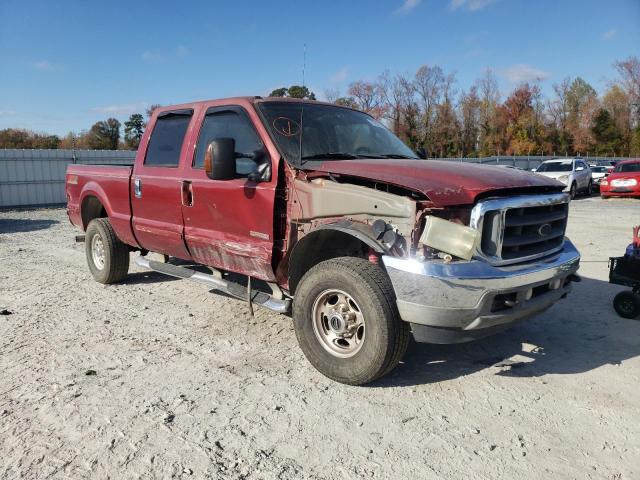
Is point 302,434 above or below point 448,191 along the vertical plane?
below

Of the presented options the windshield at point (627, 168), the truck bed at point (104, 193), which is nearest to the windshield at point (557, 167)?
the windshield at point (627, 168)

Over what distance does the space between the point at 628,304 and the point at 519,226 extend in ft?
7.92

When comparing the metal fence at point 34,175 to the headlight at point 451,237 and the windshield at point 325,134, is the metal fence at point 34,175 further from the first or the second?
the headlight at point 451,237

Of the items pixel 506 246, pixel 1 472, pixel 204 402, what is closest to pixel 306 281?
pixel 204 402

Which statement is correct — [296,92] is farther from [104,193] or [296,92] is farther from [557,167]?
[557,167]

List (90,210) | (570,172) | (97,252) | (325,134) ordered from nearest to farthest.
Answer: (325,134) → (97,252) → (90,210) → (570,172)

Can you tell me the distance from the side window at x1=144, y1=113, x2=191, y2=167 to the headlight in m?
2.87

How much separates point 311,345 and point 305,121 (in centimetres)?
195

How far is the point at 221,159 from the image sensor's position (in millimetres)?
3854

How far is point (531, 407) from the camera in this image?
3248mm

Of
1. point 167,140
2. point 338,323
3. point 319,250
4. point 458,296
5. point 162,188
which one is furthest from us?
point 167,140

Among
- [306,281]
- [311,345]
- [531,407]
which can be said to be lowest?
[531,407]

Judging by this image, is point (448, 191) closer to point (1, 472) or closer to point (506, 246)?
point (506, 246)

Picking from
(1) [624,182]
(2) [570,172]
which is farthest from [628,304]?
(2) [570,172]
